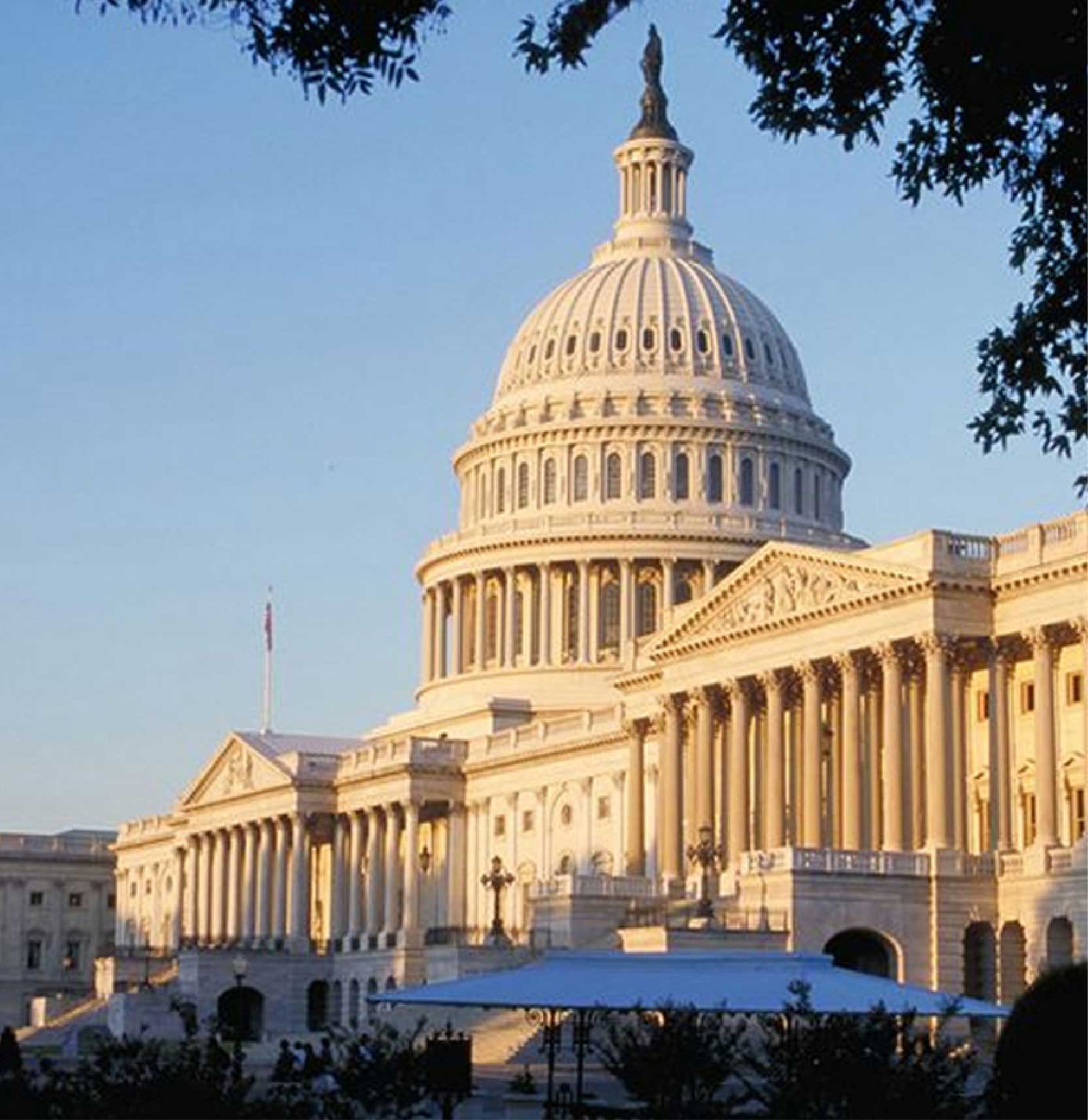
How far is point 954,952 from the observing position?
300 feet

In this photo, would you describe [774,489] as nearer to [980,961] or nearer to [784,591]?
[784,591]

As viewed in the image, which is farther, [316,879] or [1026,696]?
[316,879]

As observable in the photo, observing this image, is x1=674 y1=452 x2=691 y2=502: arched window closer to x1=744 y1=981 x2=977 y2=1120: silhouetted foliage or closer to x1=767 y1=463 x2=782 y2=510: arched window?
x1=767 y1=463 x2=782 y2=510: arched window

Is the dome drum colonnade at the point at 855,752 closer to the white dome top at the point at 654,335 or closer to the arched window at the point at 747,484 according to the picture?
the arched window at the point at 747,484

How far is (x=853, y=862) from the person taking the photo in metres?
90.8

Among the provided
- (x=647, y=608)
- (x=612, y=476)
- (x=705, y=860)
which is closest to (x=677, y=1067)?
(x=705, y=860)

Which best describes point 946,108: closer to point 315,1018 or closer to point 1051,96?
point 1051,96

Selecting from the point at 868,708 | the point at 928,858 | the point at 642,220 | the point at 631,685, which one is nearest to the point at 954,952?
the point at 928,858

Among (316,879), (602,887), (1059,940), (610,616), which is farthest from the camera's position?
(316,879)

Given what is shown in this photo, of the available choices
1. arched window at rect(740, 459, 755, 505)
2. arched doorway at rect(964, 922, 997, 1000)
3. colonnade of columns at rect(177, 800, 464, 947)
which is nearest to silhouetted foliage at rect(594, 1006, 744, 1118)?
arched doorway at rect(964, 922, 997, 1000)

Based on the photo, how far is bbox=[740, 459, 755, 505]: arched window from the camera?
15475 cm

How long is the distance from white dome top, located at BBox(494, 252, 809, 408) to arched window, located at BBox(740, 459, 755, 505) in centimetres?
427

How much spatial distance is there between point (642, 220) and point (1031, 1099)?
138 metres

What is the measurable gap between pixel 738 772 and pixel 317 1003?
5083cm
